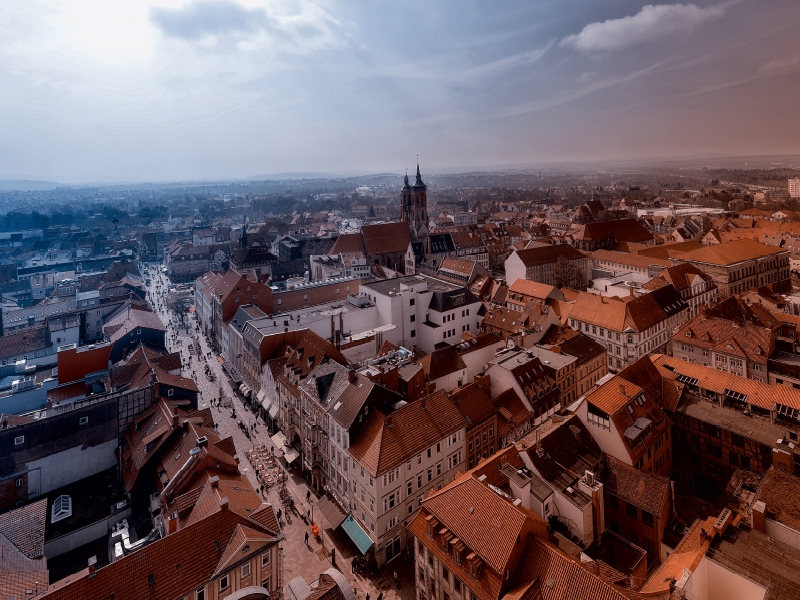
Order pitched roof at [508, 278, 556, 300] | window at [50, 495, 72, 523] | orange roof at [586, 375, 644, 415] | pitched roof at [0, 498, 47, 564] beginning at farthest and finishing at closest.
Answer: pitched roof at [508, 278, 556, 300], window at [50, 495, 72, 523], orange roof at [586, 375, 644, 415], pitched roof at [0, 498, 47, 564]

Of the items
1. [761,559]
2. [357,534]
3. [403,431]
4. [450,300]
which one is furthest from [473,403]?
[450,300]

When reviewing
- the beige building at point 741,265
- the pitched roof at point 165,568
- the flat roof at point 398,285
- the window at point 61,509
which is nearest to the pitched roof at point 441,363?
the flat roof at point 398,285

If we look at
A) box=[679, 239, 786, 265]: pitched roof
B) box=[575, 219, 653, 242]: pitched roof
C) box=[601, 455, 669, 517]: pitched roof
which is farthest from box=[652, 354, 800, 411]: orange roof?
box=[575, 219, 653, 242]: pitched roof

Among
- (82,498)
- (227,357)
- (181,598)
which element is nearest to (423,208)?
(227,357)

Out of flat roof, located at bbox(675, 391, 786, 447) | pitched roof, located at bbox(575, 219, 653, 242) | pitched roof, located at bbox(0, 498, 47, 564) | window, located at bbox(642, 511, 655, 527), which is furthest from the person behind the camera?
pitched roof, located at bbox(575, 219, 653, 242)

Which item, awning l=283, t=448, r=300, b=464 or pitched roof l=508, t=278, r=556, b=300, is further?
pitched roof l=508, t=278, r=556, b=300

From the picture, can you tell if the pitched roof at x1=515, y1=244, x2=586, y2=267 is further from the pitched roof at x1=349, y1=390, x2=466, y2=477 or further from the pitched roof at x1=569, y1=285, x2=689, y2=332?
the pitched roof at x1=349, y1=390, x2=466, y2=477

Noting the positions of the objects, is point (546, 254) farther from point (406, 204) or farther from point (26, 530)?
point (26, 530)

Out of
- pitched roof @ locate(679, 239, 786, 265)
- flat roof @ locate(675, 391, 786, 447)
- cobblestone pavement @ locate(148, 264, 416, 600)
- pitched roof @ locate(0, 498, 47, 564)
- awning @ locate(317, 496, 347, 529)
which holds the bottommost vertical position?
cobblestone pavement @ locate(148, 264, 416, 600)
